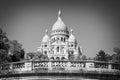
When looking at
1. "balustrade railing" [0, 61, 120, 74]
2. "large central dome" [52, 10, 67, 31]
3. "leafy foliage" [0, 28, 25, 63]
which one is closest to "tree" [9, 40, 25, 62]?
"leafy foliage" [0, 28, 25, 63]

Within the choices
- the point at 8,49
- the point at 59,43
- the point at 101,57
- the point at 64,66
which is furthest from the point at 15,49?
the point at 59,43

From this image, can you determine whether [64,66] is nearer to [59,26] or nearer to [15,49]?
[15,49]

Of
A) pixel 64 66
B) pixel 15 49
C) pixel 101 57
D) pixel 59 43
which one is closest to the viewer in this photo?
pixel 64 66

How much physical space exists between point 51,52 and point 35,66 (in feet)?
447

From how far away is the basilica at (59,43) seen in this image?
15256cm

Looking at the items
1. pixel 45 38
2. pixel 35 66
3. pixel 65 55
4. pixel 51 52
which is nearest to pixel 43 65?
pixel 35 66

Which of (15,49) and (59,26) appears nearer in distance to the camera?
(15,49)

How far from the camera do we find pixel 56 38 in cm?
16100

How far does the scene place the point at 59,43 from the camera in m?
156

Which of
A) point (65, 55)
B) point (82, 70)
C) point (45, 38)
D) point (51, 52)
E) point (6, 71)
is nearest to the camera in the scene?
point (82, 70)

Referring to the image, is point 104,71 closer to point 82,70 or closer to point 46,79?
point 82,70

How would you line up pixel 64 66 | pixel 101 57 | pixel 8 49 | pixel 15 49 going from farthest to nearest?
pixel 101 57, pixel 15 49, pixel 8 49, pixel 64 66

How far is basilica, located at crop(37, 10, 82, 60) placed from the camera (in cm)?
15256

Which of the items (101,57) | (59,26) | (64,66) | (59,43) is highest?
(59,26)
